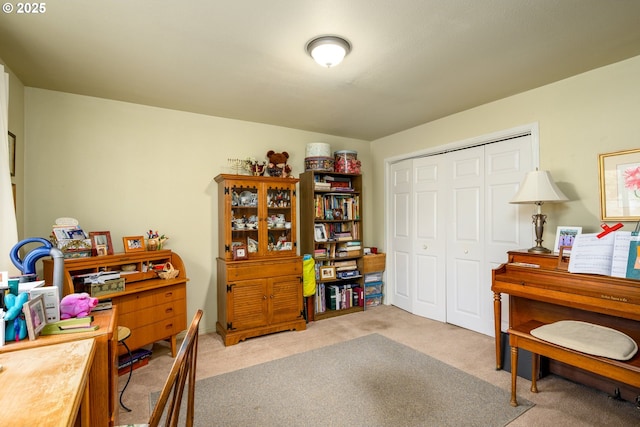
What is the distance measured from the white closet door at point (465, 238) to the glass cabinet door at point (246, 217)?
2.27m

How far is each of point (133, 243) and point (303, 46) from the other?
2.31m

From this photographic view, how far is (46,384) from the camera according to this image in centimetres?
100

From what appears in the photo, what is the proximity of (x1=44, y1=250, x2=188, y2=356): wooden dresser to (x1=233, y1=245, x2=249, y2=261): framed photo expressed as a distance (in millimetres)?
524

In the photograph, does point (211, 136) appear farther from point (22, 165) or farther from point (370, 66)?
point (370, 66)

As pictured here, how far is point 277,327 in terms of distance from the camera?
11.0ft

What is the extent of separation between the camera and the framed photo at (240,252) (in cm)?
324

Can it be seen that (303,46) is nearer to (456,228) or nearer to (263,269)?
(263,269)

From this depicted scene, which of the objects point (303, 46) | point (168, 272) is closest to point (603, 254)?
point (303, 46)

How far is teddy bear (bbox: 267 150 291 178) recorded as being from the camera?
12.2 feet

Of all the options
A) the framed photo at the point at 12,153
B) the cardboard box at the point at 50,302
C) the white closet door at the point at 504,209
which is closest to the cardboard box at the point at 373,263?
the white closet door at the point at 504,209

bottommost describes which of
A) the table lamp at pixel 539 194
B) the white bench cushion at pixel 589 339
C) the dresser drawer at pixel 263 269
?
the white bench cushion at pixel 589 339

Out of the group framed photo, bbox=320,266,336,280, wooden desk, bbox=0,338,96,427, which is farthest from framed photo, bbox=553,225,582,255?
wooden desk, bbox=0,338,96,427

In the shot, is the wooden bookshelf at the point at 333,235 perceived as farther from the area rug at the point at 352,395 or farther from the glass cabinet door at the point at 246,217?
the area rug at the point at 352,395

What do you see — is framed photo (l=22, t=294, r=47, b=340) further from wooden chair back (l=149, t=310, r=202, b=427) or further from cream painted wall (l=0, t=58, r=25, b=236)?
cream painted wall (l=0, t=58, r=25, b=236)
